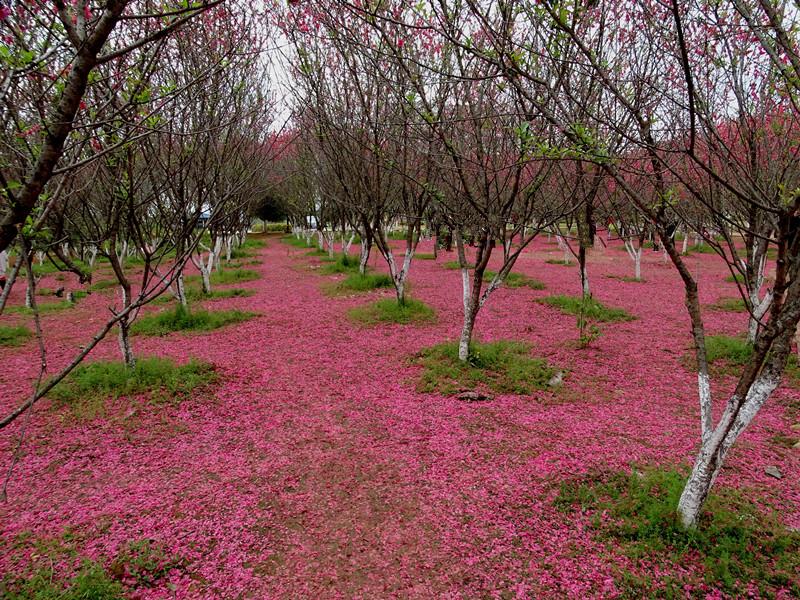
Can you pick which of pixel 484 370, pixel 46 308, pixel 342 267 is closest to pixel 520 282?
pixel 342 267

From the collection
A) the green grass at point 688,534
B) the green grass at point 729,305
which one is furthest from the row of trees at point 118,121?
the green grass at point 729,305

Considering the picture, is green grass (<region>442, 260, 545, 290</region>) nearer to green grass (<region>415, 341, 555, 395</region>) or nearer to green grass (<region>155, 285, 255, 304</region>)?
green grass (<region>415, 341, 555, 395</region>)

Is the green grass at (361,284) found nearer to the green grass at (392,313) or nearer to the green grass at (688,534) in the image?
the green grass at (392,313)

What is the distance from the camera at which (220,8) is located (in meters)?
5.86

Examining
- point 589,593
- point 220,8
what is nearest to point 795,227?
point 589,593

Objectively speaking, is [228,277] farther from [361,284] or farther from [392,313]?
[392,313]

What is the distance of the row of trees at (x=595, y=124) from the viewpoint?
3.01 m

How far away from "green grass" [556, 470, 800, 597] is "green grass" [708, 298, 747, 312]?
34.6 feet

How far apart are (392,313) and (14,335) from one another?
9.03 m

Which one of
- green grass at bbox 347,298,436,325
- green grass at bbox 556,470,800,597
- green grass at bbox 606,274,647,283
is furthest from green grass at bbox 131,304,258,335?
green grass at bbox 606,274,647,283

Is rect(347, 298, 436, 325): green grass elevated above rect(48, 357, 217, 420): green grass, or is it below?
above

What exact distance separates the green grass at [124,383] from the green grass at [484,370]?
3855mm

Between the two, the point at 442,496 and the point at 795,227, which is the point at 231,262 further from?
the point at 795,227

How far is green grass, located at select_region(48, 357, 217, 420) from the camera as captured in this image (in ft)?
21.3
